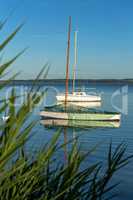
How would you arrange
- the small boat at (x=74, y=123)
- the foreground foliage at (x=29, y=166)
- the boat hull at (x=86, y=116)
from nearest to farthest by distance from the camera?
the foreground foliage at (x=29, y=166) < the small boat at (x=74, y=123) < the boat hull at (x=86, y=116)

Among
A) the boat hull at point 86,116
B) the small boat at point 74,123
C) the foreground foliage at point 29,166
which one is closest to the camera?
the foreground foliage at point 29,166

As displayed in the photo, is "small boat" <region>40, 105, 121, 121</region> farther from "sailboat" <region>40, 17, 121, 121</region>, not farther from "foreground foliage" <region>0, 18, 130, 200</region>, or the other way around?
"foreground foliage" <region>0, 18, 130, 200</region>

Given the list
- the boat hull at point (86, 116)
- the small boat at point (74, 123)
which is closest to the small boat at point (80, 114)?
the boat hull at point (86, 116)

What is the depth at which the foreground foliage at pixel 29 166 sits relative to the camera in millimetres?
1294

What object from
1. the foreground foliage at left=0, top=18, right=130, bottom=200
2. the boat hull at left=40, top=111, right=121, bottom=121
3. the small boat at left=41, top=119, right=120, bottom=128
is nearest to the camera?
the foreground foliage at left=0, top=18, right=130, bottom=200

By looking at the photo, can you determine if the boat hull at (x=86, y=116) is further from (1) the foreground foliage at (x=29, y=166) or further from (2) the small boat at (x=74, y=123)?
(1) the foreground foliage at (x=29, y=166)

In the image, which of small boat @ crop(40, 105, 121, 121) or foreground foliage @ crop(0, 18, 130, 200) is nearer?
foreground foliage @ crop(0, 18, 130, 200)

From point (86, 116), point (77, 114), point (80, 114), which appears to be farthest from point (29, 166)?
point (77, 114)

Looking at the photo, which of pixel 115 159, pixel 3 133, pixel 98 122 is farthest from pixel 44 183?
pixel 98 122

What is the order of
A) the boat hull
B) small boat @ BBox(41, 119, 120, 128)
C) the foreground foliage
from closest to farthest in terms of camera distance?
the foreground foliage → small boat @ BBox(41, 119, 120, 128) → the boat hull

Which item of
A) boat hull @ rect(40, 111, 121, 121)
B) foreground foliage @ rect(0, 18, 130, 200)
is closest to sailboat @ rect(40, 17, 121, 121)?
boat hull @ rect(40, 111, 121, 121)

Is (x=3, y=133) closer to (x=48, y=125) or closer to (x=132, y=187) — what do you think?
(x=132, y=187)

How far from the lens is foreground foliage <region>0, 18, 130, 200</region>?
1.29m

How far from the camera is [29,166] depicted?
1.84m
